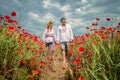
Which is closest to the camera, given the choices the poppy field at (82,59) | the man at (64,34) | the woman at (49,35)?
the poppy field at (82,59)

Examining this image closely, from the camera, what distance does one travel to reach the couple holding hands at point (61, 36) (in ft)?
34.0

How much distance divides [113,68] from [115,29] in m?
1.70

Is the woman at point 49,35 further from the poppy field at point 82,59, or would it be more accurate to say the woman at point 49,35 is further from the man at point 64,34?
the poppy field at point 82,59

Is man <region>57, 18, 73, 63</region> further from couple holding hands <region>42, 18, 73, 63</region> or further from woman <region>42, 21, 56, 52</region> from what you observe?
woman <region>42, 21, 56, 52</region>

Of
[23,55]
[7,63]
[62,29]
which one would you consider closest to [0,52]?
[7,63]

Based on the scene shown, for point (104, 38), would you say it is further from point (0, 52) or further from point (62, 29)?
point (62, 29)

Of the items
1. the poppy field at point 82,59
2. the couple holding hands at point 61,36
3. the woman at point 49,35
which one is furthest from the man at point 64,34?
the poppy field at point 82,59

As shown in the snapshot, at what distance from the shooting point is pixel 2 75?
17.4 ft

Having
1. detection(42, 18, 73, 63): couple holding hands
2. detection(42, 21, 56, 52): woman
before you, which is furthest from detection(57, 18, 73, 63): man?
detection(42, 21, 56, 52): woman

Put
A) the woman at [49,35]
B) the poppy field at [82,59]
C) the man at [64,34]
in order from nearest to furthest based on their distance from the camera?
the poppy field at [82,59] → the man at [64,34] → the woman at [49,35]

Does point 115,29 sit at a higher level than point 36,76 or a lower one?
higher

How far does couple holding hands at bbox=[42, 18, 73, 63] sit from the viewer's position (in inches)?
408

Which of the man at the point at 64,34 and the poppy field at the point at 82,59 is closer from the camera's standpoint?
the poppy field at the point at 82,59

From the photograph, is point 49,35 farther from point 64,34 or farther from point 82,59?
point 82,59
